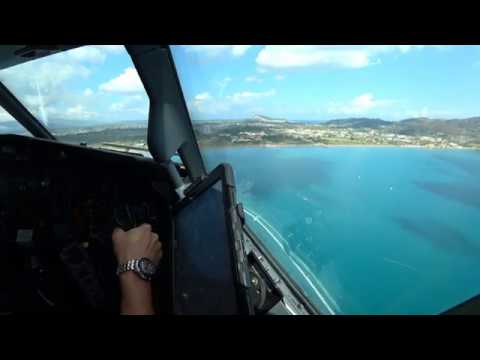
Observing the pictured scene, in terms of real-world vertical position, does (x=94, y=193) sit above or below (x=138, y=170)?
below

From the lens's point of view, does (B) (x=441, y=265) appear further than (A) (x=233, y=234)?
Yes

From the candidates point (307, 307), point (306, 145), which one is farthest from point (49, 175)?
point (307, 307)

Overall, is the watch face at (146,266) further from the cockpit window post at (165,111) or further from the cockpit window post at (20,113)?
the cockpit window post at (20,113)

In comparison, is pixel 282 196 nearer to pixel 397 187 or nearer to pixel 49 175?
pixel 397 187

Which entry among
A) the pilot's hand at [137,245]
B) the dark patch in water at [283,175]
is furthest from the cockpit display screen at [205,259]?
the dark patch in water at [283,175]

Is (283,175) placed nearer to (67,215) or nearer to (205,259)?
(205,259)

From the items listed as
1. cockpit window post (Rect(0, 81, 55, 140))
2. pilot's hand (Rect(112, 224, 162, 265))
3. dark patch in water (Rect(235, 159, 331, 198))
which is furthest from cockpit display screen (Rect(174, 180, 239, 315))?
cockpit window post (Rect(0, 81, 55, 140))

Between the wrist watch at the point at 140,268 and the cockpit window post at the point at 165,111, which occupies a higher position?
the cockpit window post at the point at 165,111
